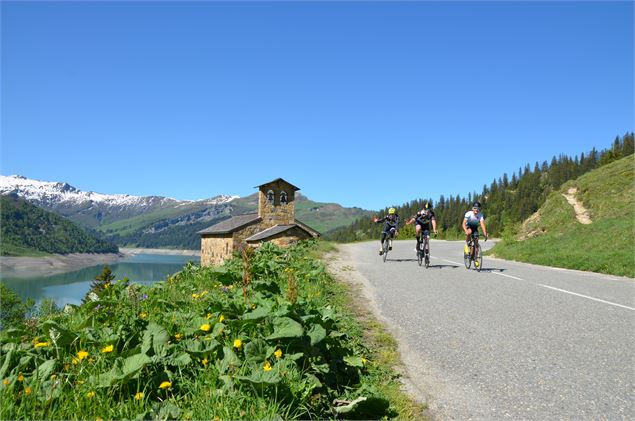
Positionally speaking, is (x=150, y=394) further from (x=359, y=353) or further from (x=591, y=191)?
(x=591, y=191)

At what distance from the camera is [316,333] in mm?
3969

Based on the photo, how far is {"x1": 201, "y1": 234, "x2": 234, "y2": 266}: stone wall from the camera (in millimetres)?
43000

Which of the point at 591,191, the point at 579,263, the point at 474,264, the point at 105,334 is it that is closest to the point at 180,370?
the point at 105,334

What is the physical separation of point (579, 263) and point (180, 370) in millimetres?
17010

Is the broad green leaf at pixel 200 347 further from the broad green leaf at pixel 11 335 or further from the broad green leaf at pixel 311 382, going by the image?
the broad green leaf at pixel 11 335

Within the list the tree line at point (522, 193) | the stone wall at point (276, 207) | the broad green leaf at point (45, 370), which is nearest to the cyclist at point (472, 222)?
the broad green leaf at point (45, 370)

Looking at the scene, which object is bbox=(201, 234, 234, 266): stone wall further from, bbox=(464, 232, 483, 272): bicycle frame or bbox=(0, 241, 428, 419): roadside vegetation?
bbox=(0, 241, 428, 419): roadside vegetation

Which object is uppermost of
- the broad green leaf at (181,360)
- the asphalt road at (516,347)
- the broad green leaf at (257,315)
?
the broad green leaf at (257,315)

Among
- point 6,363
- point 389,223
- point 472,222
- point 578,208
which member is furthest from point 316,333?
point 578,208

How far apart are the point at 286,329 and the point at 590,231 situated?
74.7 ft

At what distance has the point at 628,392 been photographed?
13.9 ft

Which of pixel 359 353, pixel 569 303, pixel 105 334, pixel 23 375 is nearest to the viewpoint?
pixel 23 375

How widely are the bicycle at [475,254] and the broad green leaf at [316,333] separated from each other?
11.7 m

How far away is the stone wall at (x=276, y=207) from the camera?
46.8 metres
